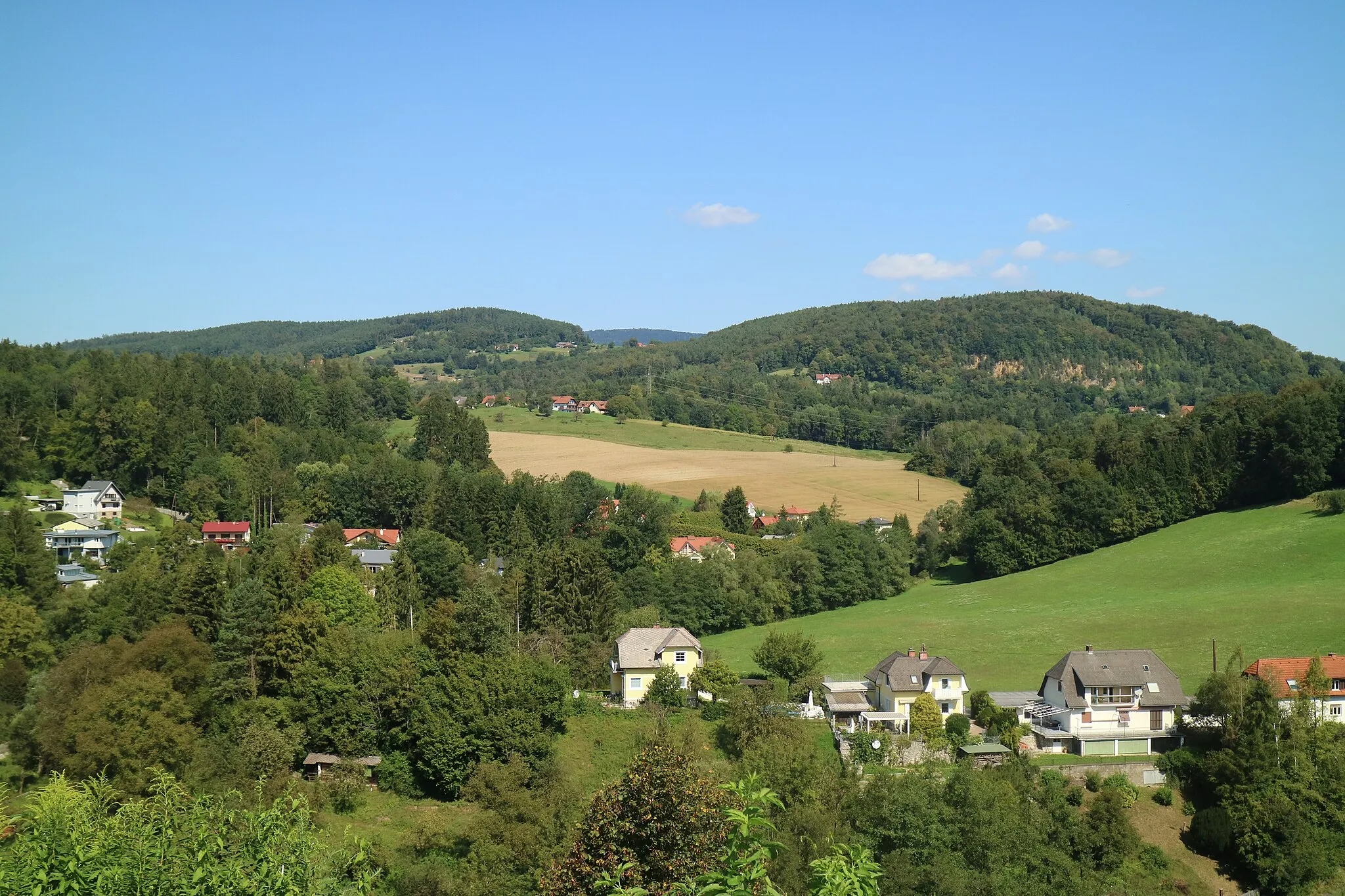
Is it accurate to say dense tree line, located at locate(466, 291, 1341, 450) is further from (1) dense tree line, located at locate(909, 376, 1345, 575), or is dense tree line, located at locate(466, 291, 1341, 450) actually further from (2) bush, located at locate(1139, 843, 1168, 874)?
(2) bush, located at locate(1139, 843, 1168, 874)

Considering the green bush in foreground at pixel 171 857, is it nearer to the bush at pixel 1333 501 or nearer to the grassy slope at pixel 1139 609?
the grassy slope at pixel 1139 609

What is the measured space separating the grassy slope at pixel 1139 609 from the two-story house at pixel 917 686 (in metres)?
3.78

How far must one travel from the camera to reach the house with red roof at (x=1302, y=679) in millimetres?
37625

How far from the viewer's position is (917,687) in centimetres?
3978

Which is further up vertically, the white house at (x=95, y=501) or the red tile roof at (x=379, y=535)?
the white house at (x=95, y=501)

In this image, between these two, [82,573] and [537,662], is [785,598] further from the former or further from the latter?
[82,573]

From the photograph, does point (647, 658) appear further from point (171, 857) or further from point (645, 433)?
point (645, 433)

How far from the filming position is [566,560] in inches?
1972

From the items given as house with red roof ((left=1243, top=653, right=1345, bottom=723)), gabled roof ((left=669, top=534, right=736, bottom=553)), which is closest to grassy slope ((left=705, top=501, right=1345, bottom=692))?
house with red roof ((left=1243, top=653, right=1345, bottom=723))

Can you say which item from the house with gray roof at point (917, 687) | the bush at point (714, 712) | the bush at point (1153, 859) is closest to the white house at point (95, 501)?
the bush at point (714, 712)

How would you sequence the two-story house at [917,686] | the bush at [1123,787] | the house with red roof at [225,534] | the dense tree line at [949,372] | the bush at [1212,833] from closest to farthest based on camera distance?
1. the bush at [1212,833]
2. the bush at [1123,787]
3. the two-story house at [917,686]
4. the house with red roof at [225,534]
5. the dense tree line at [949,372]

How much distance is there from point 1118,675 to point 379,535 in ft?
136

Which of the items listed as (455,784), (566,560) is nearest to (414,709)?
(455,784)

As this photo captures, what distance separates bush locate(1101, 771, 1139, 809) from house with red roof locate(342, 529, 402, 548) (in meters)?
40.9
